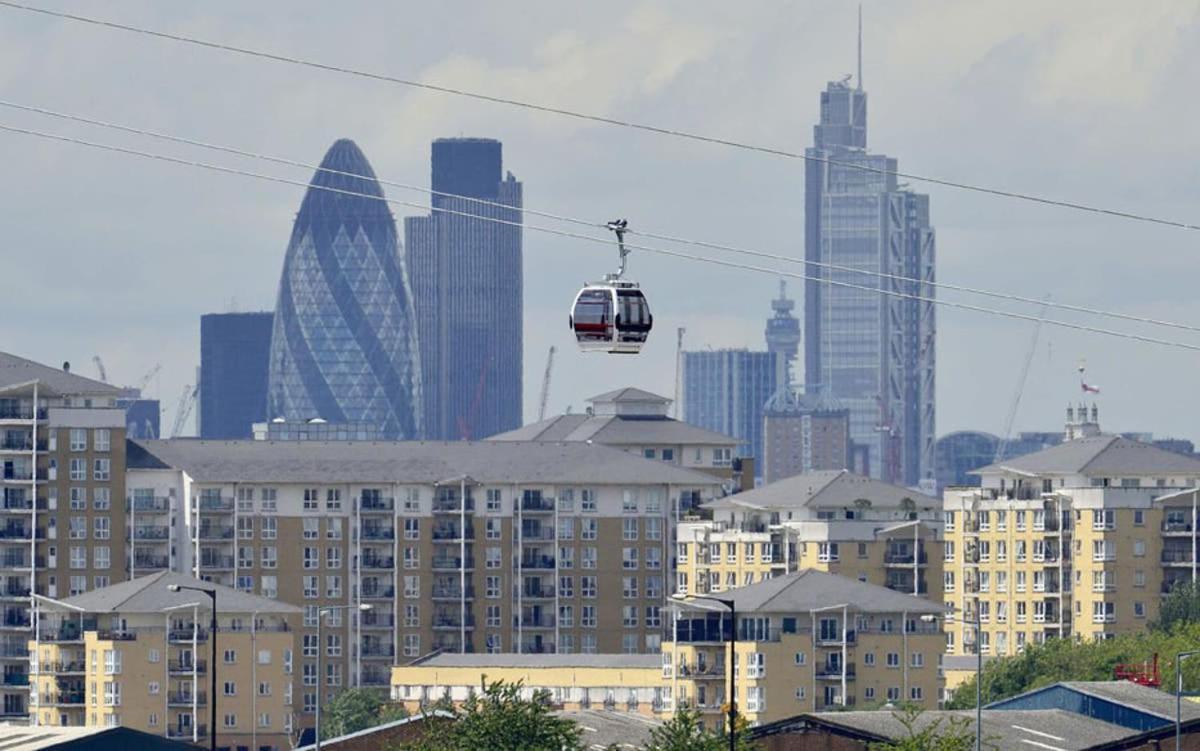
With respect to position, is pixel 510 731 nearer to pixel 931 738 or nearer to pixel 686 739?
pixel 686 739

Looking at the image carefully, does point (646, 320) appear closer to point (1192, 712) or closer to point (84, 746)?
point (84, 746)

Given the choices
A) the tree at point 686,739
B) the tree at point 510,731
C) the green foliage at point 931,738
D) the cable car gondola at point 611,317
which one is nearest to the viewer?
the cable car gondola at point 611,317

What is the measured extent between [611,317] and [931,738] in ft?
160

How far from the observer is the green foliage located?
15925 cm

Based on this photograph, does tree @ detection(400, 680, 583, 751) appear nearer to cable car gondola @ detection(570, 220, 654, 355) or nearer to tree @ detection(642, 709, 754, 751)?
tree @ detection(642, 709, 754, 751)

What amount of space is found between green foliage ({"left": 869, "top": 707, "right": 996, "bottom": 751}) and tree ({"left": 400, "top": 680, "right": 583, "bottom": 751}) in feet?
40.8

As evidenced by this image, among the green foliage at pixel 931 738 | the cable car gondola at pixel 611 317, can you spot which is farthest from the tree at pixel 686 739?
the cable car gondola at pixel 611 317

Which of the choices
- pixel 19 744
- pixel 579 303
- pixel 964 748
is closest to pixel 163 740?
pixel 19 744

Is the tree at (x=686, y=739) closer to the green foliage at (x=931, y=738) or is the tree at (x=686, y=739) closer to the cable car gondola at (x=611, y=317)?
the green foliage at (x=931, y=738)

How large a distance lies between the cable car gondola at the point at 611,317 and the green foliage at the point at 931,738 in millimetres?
41553

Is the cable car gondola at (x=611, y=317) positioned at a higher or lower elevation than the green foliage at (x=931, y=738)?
higher

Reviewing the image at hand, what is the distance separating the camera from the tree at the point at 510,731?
16400cm

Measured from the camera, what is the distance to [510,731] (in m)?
165

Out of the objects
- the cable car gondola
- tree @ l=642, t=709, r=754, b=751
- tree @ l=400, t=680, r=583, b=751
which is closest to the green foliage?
tree @ l=642, t=709, r=754, b=751
